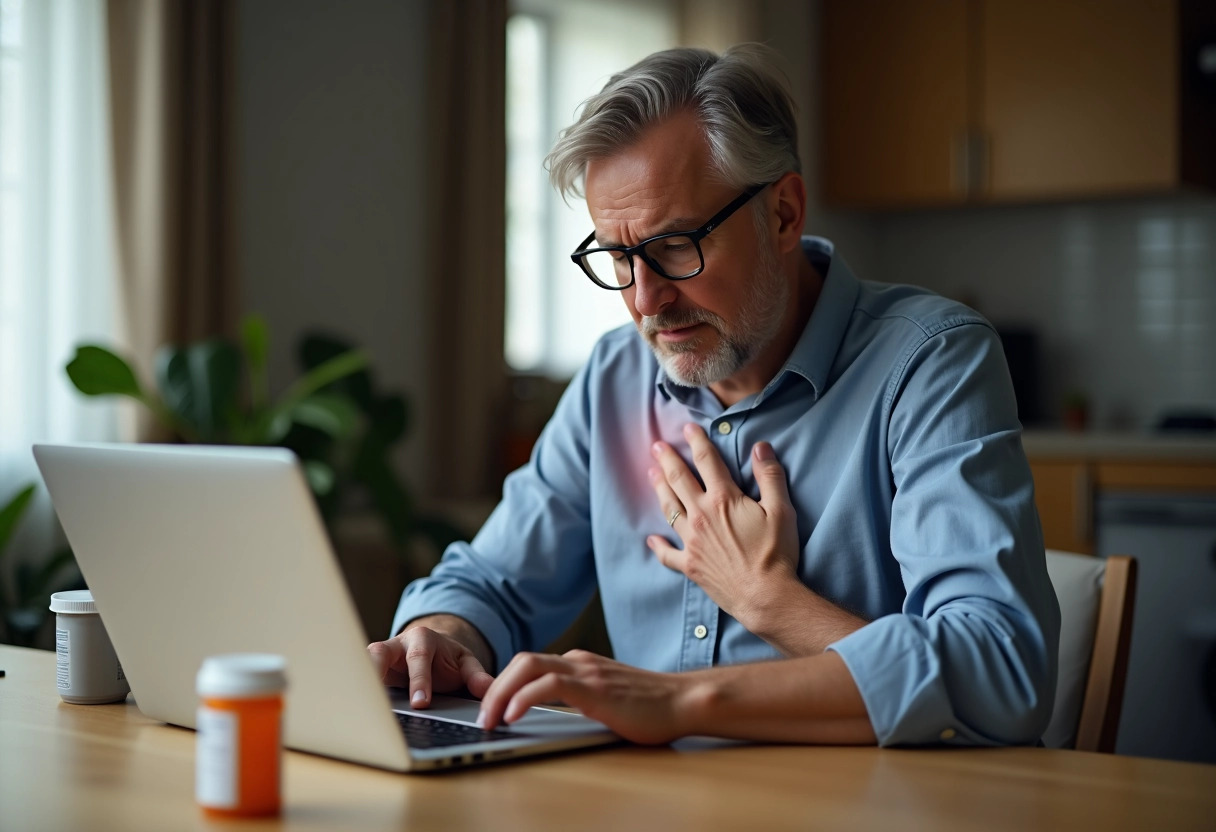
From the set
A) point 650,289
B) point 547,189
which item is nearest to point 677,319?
point 650,289

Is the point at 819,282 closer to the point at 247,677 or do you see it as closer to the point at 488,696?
the point at 488,696

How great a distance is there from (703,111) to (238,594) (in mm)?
826

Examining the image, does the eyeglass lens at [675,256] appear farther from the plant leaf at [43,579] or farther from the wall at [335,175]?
the wall at [335,175]

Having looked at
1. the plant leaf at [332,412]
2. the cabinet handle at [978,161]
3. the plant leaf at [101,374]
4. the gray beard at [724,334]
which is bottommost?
the plant leaf at [332,412]

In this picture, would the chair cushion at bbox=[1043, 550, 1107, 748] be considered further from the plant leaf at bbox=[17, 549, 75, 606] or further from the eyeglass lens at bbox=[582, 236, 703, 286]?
the plant leaf at bbox=[17, 549, 75, 606]

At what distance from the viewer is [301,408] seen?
294 centimetres

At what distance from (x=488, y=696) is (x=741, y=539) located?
0.43 m

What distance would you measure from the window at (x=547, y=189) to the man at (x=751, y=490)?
2.52 m

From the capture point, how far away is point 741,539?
146 cm

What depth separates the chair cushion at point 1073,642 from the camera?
1523 millimetres


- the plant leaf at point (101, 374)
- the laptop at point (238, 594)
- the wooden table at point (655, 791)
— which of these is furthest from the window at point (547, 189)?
the wooden table at point (655, 791)

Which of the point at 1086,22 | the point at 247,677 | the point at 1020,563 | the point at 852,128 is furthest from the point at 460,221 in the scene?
the point at 247,677

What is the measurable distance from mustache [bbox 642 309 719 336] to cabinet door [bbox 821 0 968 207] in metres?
3.32

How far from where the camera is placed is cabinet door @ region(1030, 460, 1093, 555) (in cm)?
381
